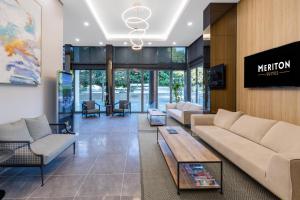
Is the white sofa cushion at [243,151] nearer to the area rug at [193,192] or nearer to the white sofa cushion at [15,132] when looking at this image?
the area rug at [193,192]

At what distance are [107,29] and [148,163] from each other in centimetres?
707

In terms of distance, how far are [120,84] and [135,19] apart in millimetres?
4922

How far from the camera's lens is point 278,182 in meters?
2.43

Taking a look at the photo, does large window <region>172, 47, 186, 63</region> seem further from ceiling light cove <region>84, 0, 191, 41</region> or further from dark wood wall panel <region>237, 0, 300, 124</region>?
dark wood wall panel <region>237, 0, 300, 124</region>

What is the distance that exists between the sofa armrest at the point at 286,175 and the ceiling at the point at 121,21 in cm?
475

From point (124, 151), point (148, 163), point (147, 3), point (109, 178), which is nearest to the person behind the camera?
point (109, 178)

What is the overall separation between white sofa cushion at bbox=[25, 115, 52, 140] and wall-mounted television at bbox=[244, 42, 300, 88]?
4.55 m

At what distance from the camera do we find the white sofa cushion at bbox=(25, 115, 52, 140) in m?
4.00

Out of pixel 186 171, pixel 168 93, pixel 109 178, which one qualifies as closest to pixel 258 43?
pixel 186 171

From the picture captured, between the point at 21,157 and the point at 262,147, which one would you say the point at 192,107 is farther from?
the point at 21,157

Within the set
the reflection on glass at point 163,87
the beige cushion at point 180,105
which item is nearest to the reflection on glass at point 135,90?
the reflection on glass at point 163,87

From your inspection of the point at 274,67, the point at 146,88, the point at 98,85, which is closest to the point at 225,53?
the point at 274,67

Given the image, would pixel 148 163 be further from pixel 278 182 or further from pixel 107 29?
pixel 107 29

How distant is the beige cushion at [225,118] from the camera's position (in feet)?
17.0
